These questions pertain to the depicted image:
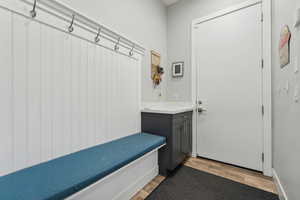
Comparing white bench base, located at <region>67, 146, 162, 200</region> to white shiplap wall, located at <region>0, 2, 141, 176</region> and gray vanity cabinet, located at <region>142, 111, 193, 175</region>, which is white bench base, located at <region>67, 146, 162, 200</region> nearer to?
gray vanity cabinet, located at <region>142, 111, 193, 175</region>

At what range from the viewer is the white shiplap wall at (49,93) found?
34.2 inches

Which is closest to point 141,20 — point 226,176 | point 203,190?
point 203,190

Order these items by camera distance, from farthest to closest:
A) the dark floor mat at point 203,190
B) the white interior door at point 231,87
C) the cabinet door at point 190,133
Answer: the cabinet door at point 190,133 → the white interior door at point 231,87 → the dark floor mat at point 203,190

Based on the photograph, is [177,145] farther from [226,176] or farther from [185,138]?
[226,176]

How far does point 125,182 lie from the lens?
51.4 inches

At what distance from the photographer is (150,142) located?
1.46m

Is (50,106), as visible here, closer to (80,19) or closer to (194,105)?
(80,19)

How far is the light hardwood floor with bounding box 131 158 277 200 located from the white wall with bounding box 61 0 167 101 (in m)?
1.22

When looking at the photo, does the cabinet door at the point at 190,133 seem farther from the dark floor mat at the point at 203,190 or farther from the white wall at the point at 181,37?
the dark floor mat at the point at 203,190

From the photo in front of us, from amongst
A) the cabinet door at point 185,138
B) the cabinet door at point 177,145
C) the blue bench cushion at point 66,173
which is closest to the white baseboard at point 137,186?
the cabinet door at point 177,145

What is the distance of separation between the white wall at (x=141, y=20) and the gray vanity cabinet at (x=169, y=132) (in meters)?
0.48

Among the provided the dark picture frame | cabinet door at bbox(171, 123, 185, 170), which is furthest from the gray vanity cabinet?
the dark picture frame

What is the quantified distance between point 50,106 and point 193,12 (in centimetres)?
273

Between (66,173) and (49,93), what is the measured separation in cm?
63
